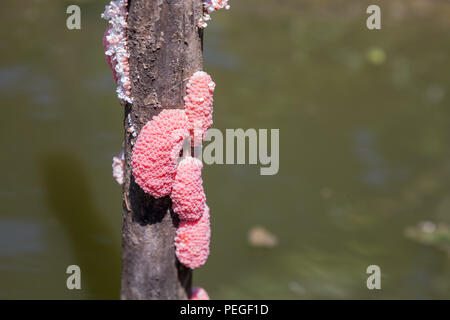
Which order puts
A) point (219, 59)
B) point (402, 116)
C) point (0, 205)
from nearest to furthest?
point (0, 205) → point (402, 116) → point (219, 59)

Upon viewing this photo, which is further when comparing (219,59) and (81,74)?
(219,59)

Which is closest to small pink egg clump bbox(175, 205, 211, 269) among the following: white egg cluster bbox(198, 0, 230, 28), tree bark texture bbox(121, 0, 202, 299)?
tree bark texture bbox(121, 0, 202, 299)

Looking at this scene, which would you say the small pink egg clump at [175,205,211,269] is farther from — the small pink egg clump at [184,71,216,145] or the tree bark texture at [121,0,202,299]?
the small pink egg clump at [184,71,216,145]

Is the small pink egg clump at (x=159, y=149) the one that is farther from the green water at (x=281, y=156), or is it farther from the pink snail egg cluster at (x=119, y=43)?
the green water at (x=281, y=156)

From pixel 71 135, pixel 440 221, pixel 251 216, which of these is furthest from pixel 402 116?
pixel 71 135

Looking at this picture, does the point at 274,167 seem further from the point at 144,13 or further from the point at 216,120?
the point at 144,13

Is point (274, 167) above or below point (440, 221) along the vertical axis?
above
